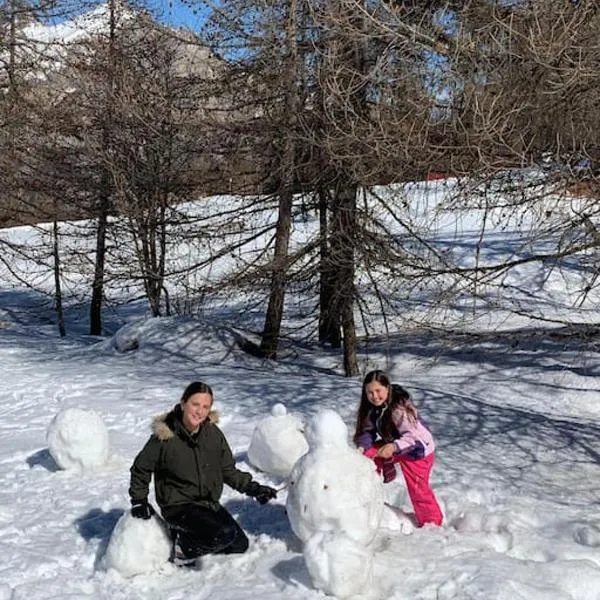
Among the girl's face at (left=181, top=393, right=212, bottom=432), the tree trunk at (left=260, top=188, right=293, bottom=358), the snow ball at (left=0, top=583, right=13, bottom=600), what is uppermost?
the tree trunk at (left=260, top=188, right=293, bottom=358)

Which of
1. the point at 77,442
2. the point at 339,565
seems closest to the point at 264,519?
the point at 339,565

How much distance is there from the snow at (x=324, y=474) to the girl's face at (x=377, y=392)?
1.81ft

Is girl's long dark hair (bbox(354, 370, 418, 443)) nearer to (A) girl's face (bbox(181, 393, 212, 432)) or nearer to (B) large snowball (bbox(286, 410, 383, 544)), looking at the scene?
Answer: (B) large snowball (bbox(286, 410, 383, 544))

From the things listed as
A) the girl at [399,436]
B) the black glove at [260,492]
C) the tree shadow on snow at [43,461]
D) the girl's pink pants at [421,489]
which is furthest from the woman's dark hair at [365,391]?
the tree shadow on snow at [43,461]

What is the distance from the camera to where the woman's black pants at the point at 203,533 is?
192 inches

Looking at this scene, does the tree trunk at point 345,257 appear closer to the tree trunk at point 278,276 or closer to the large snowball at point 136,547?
the tree trunk at point 278,276

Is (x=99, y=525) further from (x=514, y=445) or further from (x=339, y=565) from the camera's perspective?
(x=514, y=445)

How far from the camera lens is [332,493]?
4.76 m

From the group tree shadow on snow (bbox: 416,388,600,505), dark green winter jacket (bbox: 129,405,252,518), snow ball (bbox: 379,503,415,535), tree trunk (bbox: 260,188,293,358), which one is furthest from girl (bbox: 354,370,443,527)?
tree trunk (bbox: 260,188,293,358)

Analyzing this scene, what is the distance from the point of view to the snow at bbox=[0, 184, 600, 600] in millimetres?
4613

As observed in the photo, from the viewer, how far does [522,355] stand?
510 inches

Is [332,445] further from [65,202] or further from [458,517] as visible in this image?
[65,202]

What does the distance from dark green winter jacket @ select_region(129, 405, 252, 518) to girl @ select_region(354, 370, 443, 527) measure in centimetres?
101

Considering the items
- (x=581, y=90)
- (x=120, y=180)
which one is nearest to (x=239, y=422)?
(x=581, y=90)
